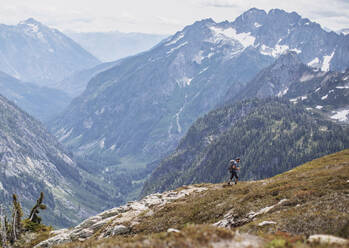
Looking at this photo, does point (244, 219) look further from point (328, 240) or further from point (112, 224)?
point (112, 224)

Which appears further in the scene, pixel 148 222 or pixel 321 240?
pixel 148 222

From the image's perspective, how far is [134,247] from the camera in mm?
18125

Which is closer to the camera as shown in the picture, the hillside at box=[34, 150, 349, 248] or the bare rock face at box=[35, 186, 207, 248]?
the hillside at box=[34, 150, 349, 248]

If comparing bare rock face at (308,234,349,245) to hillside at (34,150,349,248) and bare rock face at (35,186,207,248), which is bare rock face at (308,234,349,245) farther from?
bare rock face at (35,186,207,248)

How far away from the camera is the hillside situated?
62.4ft

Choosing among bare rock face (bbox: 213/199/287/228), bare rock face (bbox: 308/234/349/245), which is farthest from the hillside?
bare rock face (bbox: 308/234/349/245)

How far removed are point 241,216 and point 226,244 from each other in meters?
17.6

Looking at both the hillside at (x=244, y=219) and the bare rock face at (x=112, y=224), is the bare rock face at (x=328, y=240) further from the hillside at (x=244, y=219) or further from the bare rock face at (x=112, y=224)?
the bare rock face at (x=112, y=224)

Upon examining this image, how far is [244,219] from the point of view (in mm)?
34000

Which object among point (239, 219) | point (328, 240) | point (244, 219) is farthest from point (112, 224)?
point (328, 240)

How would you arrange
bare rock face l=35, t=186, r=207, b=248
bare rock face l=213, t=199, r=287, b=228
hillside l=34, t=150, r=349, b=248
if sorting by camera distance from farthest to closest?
bare rock face l=35, t=186, r=207, b=248, bare rock face l=213, t=199, r=287, b=228, hillside l=34, t=150, r=349, b=248

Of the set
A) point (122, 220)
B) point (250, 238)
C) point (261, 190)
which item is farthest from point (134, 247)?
point (122, 220)

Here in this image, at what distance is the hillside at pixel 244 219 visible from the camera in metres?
19.0

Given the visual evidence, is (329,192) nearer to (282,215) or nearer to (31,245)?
(282,215)
